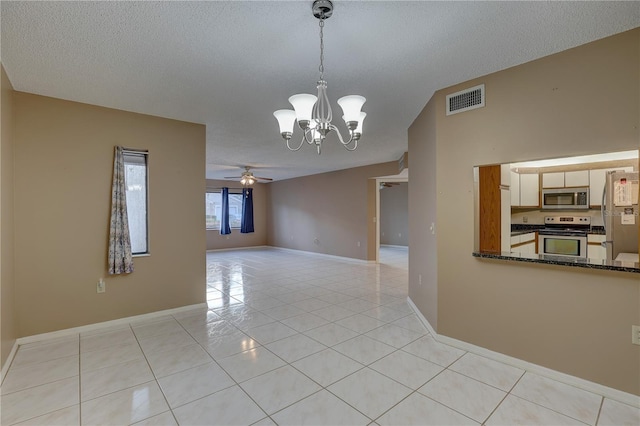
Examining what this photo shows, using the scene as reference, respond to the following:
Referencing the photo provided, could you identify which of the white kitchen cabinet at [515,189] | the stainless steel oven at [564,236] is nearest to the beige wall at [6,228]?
the white kitchen cabinet at [515,189]

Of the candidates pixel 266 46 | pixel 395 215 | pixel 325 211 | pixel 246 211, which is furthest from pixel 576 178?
pixel 246 211

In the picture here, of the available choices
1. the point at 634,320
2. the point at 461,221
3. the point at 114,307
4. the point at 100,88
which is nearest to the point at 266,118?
the point at 100,88

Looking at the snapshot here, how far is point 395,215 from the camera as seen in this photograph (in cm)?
1022

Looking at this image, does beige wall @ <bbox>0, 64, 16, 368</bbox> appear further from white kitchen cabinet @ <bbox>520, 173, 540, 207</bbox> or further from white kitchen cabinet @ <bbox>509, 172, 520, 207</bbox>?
white kitchen cabinet @ <bbox>520, 173, 540, 207</bbox>

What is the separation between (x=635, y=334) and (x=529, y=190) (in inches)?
70.5

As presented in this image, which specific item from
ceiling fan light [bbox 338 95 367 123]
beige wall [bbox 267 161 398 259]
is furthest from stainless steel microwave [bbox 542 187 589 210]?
beige wall [bbox 267 161 398 259]

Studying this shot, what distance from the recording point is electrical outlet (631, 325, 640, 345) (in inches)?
75.4

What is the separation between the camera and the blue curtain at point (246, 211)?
999cm

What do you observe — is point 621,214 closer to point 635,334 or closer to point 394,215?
point 635,334

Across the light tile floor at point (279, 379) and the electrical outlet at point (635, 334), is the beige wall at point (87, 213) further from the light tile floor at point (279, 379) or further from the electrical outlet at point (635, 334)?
the electrical outlet at point (635, 334)

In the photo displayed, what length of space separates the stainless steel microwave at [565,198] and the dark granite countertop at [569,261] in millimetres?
1372

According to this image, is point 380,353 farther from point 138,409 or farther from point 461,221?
point 138,409

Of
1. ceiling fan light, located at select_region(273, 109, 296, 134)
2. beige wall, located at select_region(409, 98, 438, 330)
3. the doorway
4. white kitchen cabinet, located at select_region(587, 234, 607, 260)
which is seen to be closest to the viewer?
ceiling fan light, located at select_region(273, 109, 296, 134)

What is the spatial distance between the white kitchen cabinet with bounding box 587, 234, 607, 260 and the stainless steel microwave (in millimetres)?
476
